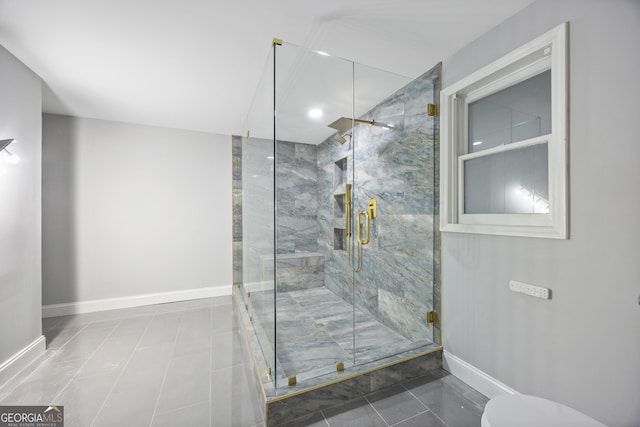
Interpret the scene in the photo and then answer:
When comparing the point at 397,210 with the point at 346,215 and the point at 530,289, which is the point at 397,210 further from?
the point at 530,289

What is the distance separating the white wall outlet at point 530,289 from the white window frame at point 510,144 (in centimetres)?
30

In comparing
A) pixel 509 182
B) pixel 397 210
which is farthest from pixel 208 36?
pixel 509 182

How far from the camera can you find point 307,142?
2.35m

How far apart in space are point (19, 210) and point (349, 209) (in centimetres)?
277

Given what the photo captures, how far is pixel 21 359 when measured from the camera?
206cm

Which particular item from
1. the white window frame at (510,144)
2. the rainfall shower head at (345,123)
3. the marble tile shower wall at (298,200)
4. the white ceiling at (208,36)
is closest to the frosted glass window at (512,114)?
the white window frame at (510,144)

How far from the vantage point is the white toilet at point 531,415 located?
37.6 inches

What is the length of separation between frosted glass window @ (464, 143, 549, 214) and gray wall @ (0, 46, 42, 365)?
11.8 feet

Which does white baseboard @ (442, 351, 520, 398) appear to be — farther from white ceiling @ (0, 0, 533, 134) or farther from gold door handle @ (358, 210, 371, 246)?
white ceiling @ (0, 0, 533, 134)

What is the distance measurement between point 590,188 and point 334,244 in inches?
70.8

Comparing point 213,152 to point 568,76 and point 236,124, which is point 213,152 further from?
point 568,76

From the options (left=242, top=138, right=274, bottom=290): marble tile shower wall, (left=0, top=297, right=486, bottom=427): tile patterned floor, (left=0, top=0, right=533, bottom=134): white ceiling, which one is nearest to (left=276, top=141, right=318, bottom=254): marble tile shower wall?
(left=242, top=138, right=274, bottom=290): marble tile shower wall

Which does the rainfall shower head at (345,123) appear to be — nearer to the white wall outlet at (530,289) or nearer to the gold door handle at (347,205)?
the gold door handle at (347,205)

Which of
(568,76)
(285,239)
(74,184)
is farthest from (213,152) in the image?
(568,76)
